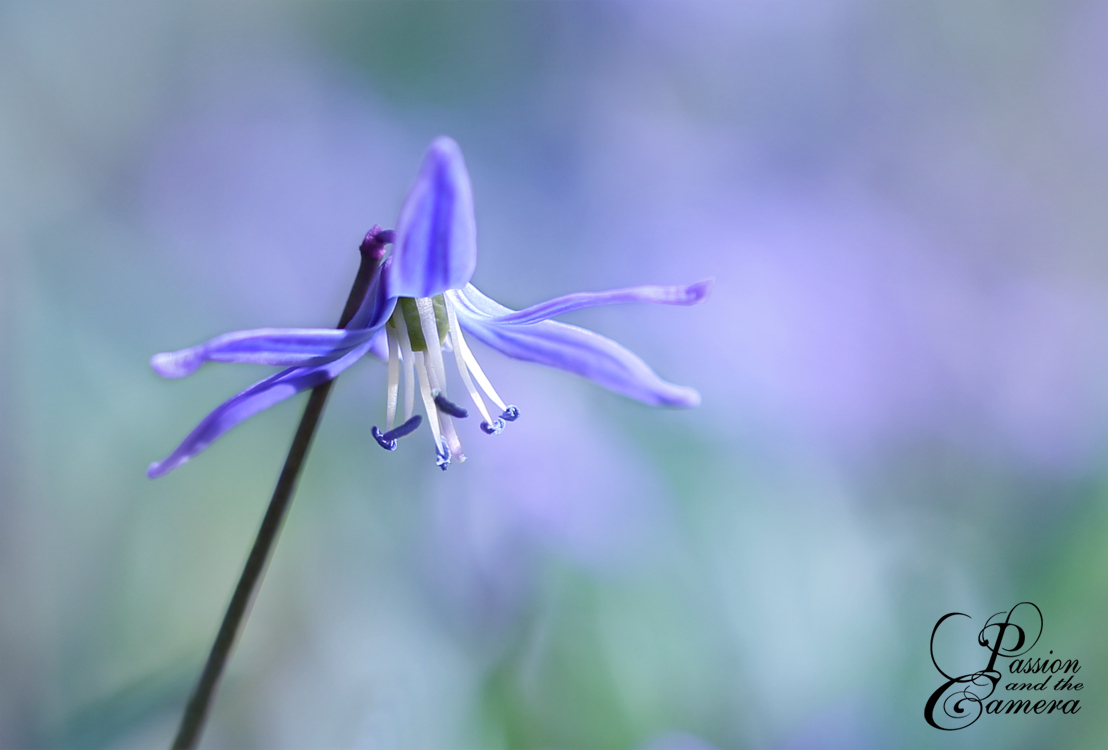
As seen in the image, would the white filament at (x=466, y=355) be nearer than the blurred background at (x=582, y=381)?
Yes

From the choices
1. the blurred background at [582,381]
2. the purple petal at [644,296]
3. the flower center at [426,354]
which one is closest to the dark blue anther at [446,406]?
the flower center at [426,354]

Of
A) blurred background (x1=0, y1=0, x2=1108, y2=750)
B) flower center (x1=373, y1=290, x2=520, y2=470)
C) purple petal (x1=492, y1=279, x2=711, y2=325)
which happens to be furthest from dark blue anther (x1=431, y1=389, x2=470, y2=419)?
blurred background (x1=0, y1=0, x2=1108, y2=750)

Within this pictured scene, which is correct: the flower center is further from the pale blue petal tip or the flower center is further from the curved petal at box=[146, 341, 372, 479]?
the pale blue petal tip

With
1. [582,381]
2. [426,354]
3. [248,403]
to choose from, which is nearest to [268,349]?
[248,403]

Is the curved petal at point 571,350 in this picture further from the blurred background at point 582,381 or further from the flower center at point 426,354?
the blurred background at point 582,381

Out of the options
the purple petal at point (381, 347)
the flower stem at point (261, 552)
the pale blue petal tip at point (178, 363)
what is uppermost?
the purple petal at point (381, 347)

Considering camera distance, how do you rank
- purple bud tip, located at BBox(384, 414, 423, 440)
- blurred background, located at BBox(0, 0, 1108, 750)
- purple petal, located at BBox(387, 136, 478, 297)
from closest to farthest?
purple petal, located at BBox(387, 136, 478, 297) → purple bud tip, located at BBox(384, 414, 423, 440) → blurred background, located at BBox(0, 0, 1108, 750)

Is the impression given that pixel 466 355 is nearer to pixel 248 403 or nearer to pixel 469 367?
pixel 469 367
